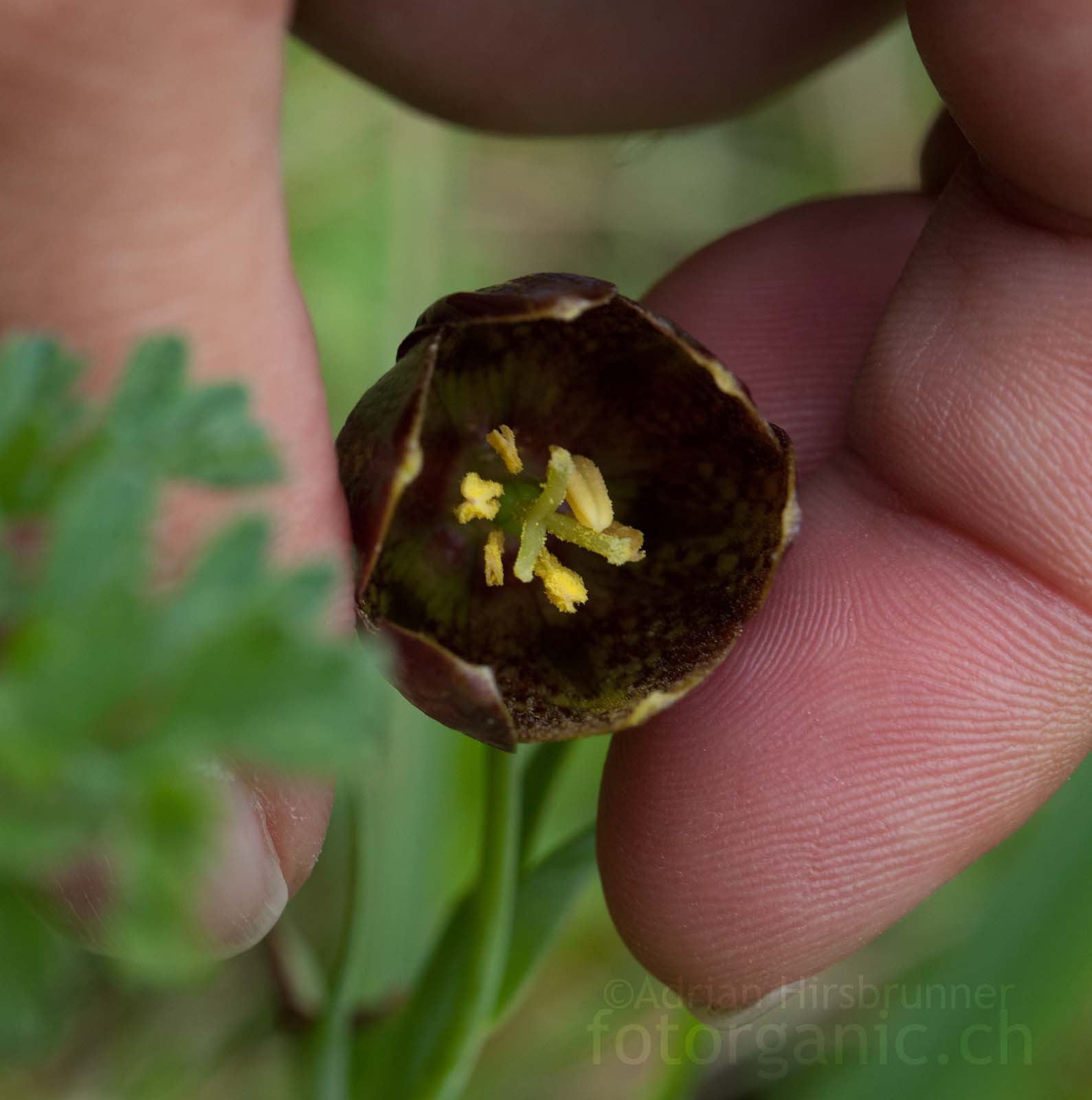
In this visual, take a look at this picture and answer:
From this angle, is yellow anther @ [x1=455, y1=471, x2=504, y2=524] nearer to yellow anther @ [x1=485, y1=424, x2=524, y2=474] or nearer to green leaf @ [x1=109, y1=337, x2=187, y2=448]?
yellow anther @ [x1=485, y1=424, x2=524, y2=474]

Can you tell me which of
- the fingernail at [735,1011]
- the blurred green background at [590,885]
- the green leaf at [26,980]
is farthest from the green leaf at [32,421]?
the fingernail at [735,1011]

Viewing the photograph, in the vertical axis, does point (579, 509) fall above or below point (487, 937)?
above

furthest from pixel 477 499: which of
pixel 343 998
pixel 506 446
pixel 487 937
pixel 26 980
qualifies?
pixel 26 980

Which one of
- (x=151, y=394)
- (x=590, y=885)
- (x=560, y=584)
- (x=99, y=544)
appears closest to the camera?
(x=99, y=544)

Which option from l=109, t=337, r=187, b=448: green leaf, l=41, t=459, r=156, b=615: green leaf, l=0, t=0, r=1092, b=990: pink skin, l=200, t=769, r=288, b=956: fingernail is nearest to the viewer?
l=41, t=459, r=156, b=615: green leaf

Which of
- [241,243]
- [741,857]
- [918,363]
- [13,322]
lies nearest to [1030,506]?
[918,363]

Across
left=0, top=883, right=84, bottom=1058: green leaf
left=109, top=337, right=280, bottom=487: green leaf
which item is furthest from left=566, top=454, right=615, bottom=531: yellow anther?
left=0, top=883, right=84, bottom=1058: green leaf

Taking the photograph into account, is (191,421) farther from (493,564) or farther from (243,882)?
(493,564)
